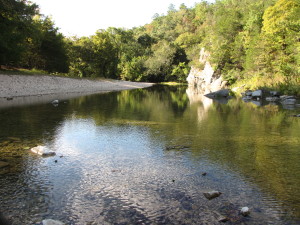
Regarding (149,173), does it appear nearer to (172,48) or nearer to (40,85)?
(40,85)

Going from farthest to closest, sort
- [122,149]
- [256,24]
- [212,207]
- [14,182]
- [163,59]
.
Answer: [163,59], [256,24], [122,149], [14,182], [212,207]

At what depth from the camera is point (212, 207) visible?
6645mm

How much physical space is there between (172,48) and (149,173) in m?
77.0

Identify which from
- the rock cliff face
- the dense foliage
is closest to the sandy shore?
the dense foliage

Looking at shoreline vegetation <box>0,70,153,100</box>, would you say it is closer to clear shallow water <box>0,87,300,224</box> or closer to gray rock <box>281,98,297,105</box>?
clear shallow water <box>0,87,300,224</box>

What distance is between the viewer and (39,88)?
4031 centimetres

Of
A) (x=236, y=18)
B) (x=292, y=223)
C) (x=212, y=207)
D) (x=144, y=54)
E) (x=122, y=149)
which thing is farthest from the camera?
(x=144, y=54)

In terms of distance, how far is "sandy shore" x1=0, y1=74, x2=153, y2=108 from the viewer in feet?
104

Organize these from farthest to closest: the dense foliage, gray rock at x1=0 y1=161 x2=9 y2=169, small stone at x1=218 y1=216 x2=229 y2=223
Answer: the dense foliage → gray rock at x1=0 y1=161 x2=9 y2=169 → small stone at x1=218 y1=216 x2=229 y2=223

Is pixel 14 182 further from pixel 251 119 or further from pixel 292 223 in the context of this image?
pixel 251 119

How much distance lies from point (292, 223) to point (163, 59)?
2984 inches

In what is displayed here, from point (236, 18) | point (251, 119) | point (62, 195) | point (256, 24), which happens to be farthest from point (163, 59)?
point (62, 195)

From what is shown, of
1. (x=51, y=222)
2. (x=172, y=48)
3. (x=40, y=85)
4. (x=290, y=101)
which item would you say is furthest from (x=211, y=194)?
(x=172, y=48)

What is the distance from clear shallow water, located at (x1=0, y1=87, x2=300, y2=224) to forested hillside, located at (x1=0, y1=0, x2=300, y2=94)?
19311 mm
